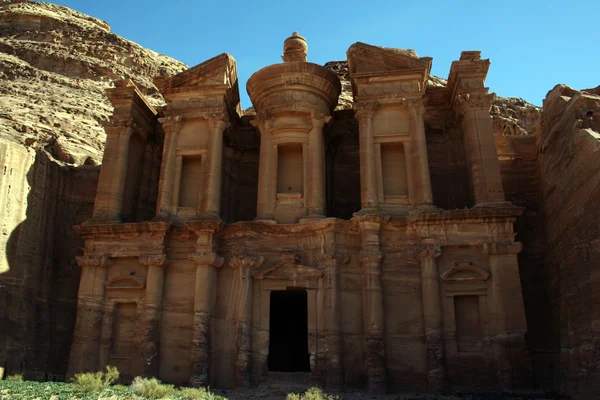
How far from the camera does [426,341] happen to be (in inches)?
651

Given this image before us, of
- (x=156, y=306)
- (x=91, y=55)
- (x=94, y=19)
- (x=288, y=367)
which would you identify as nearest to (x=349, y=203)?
(x=288, y=367)

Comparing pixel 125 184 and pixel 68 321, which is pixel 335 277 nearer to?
pixel 125 184

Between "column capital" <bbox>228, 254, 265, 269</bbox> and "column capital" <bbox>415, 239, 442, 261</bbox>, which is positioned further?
"column capital" <bbox>228, 254, 265, 269</bbox>

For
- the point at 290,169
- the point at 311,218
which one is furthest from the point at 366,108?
the point at 311,218

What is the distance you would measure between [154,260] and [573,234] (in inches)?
516

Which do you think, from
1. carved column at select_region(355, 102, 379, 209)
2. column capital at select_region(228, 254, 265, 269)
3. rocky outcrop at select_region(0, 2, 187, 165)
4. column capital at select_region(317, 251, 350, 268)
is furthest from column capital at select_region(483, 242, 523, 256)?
rocky outcrop at select_region(0, 2, 187, 165)

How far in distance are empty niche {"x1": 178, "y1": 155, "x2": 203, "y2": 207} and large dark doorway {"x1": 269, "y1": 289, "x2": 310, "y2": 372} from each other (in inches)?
223

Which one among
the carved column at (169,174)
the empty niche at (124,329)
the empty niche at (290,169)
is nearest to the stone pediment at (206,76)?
the carved column at (169,174)

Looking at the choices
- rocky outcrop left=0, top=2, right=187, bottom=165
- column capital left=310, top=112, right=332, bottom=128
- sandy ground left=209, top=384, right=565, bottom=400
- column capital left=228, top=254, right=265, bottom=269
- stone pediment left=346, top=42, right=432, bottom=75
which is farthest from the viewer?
rocky outcrop left=0, top=2, right=187, bottom=165

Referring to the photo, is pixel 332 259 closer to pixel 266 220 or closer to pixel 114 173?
pixel 266 220

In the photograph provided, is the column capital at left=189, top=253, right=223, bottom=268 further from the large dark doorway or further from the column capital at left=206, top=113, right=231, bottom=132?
the large dark doorway

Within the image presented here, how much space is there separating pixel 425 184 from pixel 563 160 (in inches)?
177

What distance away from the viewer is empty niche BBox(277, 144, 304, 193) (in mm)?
20250

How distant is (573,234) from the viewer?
53.5 ft
